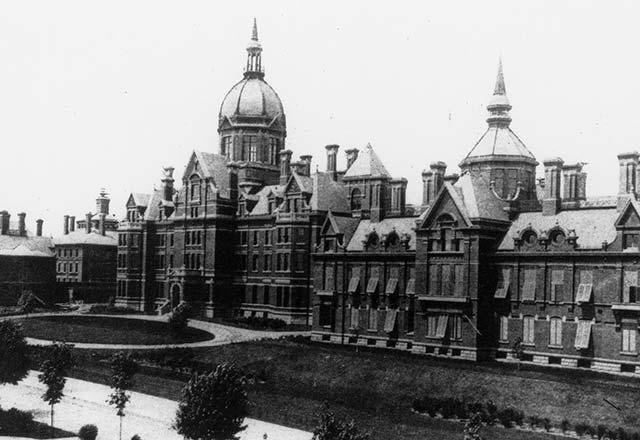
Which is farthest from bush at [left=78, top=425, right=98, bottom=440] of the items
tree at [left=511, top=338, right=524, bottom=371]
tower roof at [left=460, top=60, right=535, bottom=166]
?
tower roof at [left=460, top=60, right=535, bottom=166]

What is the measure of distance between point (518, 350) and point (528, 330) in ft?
7.85

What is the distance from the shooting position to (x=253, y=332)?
65688 mm

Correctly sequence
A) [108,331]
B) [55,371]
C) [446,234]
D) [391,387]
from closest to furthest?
[55,371] → [391,387] → [446,234] → [108,331]

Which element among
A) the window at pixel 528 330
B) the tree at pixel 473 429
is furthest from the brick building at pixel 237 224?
the tree at pixel 473 429

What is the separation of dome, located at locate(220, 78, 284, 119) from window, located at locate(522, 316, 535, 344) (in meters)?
43.4

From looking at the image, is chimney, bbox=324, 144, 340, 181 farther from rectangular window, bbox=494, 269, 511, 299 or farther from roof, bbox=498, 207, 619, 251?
rectangular window, bbox=494, 269, 511, 299

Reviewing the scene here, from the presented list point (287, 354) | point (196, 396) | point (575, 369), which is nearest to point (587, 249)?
point (575, 369)

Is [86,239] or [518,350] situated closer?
[518,350]

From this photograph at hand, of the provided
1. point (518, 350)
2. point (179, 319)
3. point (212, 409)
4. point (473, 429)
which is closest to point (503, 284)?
point (518, 350)

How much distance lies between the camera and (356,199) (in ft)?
239

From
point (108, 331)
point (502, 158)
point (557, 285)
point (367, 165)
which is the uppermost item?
point (367, 165)

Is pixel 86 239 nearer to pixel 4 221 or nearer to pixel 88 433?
pixel 4 221

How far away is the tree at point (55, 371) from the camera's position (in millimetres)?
41000

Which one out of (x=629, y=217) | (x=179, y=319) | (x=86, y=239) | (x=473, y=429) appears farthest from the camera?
(x=86, y=239)
